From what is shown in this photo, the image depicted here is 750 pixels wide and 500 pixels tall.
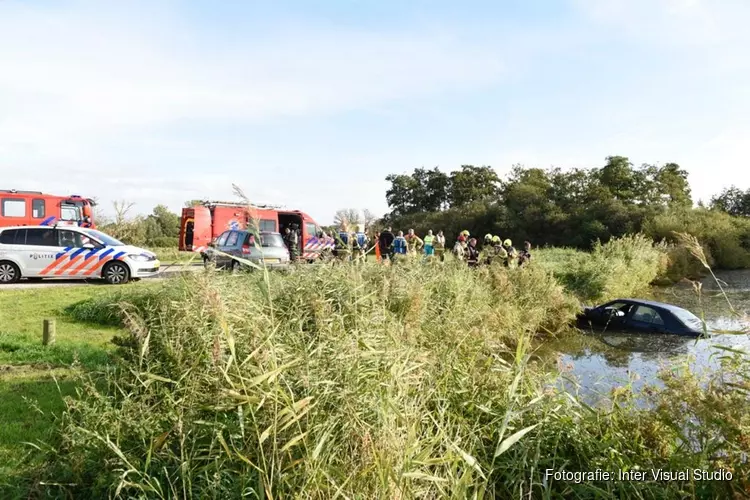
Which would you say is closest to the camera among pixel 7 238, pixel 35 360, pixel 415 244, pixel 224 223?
pixel 35 360

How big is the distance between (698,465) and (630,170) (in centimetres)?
4650

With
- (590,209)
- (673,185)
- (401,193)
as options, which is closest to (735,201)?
(673,185)

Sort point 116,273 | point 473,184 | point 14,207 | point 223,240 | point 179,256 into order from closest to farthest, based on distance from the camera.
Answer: point 179,256
point 116,273
point 223,240
point 14,207
point 473,184

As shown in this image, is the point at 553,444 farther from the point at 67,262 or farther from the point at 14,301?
the point at 67,262

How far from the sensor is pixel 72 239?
1247 cm

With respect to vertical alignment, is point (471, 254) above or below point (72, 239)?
below

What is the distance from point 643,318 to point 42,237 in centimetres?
1717

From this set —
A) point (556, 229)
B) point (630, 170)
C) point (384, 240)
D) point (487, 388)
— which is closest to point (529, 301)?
point (384, 240)

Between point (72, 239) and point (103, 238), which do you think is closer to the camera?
point (72, 239)

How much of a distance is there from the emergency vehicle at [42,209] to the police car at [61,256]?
3.57 meters

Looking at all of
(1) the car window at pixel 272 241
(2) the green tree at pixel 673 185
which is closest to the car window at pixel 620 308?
(1) the car window at pixel 272 241

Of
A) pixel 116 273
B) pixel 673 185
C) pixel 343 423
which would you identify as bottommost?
pixel 343 423

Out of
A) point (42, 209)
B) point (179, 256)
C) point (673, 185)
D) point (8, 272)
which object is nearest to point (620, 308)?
point (179, 256)

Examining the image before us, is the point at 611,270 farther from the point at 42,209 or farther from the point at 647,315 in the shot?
the point at 42,209
